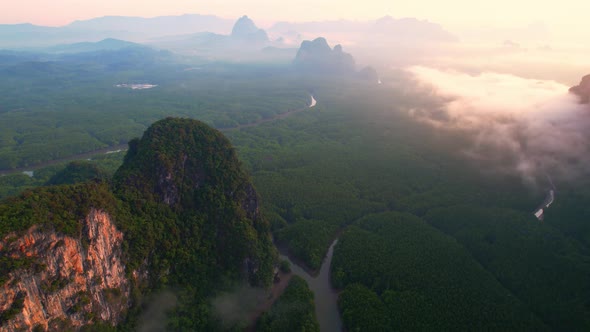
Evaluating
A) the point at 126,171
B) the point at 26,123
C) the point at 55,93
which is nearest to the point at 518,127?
the point at 126,171

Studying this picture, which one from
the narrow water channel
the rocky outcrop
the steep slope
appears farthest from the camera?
the rocky outcrop

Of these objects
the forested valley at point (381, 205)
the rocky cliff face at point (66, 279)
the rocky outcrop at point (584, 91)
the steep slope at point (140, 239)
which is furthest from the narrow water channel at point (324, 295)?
the rocky outcrop at point (584, 91)

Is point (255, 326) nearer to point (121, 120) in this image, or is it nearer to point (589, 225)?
point (589, 225)

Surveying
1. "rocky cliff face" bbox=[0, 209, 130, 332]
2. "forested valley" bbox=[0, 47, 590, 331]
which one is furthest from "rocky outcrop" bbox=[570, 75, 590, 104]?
"rocky cliff face" bbox=[0, 209, 130, 332]

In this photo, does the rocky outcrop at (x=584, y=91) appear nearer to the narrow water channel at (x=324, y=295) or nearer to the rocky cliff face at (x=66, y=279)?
the narrow water channel at (x=324, y=295)

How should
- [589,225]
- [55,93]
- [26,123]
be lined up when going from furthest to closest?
[55,93] < [26,123] < [589,225]

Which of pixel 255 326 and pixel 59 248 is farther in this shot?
pixel 255 326

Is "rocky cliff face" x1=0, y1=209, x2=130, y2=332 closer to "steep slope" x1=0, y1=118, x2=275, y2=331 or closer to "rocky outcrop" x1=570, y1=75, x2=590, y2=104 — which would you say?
"steep slope" x1=0, y1=118, x2=275, y2=331
